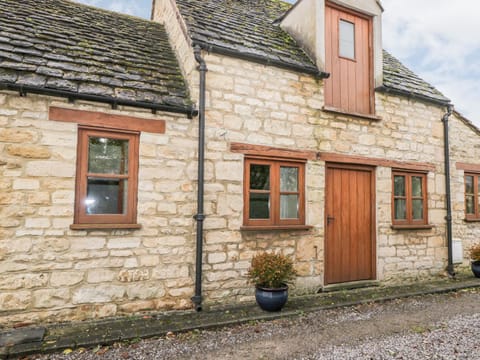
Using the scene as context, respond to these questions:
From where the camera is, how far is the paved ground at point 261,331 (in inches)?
148

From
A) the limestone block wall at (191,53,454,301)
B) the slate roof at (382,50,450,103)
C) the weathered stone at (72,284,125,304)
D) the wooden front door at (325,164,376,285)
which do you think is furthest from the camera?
the slate roof at (382,50,450,103)

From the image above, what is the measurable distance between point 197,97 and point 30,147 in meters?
2.52

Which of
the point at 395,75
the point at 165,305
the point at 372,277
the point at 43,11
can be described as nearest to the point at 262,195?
the point at 165,305

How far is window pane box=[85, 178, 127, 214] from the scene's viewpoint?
4770mm

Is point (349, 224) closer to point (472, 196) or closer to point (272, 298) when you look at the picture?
point (272, 298)

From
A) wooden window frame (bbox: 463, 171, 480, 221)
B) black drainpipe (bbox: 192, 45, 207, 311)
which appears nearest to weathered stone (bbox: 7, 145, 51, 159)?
black drainpipe (bbox: 192, 45, 207, 311)

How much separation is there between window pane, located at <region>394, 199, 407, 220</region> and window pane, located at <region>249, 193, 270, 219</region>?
3.19 metres

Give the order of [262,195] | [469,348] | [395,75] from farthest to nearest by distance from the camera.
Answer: [395,75]
[262,195]
[469,348]

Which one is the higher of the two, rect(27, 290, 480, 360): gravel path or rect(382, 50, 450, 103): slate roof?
rect(382, 50, 450, 103): slate roof

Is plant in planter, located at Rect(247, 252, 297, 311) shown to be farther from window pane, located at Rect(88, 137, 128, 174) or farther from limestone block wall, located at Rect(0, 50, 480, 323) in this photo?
window pane, located at Rect(88, 137, 128, 174)

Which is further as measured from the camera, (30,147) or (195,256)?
(195,256)

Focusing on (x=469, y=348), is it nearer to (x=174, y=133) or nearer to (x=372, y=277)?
(x=372, y=277)

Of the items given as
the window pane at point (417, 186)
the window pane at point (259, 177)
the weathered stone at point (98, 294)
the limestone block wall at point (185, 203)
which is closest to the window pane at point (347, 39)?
the limestone block wall at point (185, 203)

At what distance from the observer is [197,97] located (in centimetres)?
542
